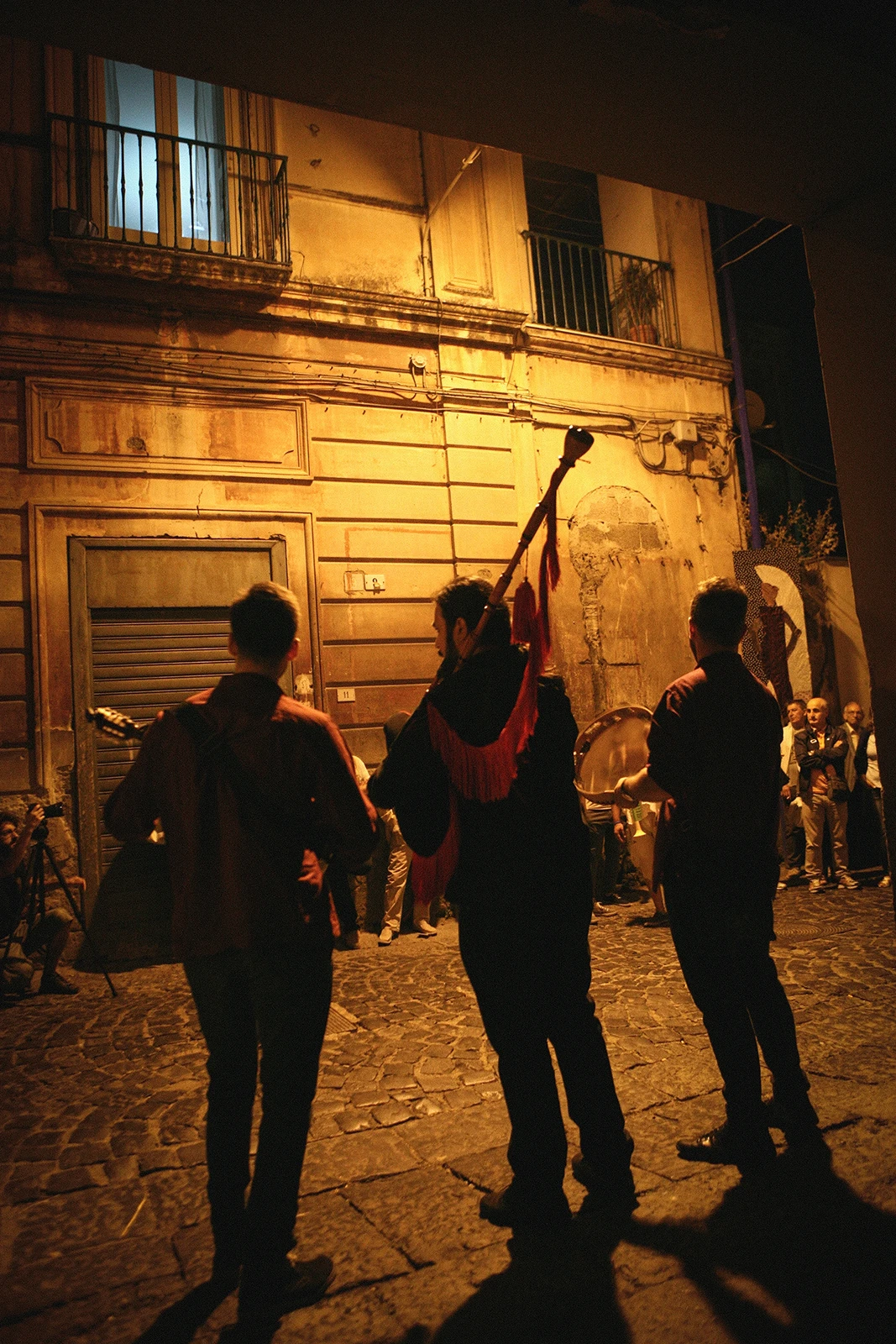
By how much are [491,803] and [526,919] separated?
0.37 m

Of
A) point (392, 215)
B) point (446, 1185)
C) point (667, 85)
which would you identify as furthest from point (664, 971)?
point (392, 215)

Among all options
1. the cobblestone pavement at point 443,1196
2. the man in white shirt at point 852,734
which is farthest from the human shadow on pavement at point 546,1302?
the man in white shirt at point 852,734

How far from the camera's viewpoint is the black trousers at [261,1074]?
8.24 feet

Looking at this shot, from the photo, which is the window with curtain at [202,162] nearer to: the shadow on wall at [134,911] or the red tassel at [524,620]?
the shadow on wall at [134,911]

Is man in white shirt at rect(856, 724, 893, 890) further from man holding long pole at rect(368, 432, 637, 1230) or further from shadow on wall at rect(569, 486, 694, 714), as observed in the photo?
man holding long pole at rect(368, 432, 637, 1230)

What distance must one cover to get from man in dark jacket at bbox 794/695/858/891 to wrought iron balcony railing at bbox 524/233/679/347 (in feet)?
17.7

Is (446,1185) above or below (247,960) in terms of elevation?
below

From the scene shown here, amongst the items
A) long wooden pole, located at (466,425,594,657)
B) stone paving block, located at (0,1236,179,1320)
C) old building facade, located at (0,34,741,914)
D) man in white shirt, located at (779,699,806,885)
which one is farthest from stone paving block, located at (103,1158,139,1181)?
man in white shirt, located at (779,699,806,885)

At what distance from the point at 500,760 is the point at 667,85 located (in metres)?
2.03

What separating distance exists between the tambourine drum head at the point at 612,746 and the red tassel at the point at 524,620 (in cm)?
409

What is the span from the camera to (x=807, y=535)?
47.1 feet

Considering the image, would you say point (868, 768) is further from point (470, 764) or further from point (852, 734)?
point (470, 764)

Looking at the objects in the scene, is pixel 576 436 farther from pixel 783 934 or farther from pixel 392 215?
pixel 392 215

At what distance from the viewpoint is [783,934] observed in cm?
712
